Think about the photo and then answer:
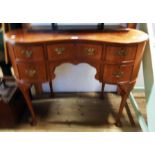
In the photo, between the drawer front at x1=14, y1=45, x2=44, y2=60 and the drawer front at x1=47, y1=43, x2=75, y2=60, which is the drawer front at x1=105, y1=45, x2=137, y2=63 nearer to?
the drawer front at x1=47, y1=43, x2=75, y2=60

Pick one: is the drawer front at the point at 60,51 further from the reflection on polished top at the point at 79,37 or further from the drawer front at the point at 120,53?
the drawer front at the point at 120,53

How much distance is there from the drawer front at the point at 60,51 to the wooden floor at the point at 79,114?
0.69 m

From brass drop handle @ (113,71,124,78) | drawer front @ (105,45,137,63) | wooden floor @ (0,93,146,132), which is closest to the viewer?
drawer front @ (105,45,137,63)

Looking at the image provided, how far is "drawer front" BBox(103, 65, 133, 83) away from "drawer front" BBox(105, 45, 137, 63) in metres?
0.06

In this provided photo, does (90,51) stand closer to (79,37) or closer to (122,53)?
(79,37)

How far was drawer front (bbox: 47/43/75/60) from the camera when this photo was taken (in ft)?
4.65

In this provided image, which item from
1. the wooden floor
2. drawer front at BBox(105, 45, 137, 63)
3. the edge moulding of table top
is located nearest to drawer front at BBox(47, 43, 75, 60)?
the edge moulding of table top

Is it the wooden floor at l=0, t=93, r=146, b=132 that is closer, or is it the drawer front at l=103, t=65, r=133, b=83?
the drawer front at l=103, t=65, r=133, b=83

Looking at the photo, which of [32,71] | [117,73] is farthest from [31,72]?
[117,73]

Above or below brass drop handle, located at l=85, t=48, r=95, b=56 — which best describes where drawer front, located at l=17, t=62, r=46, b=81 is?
below

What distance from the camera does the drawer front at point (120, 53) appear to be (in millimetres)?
1370
